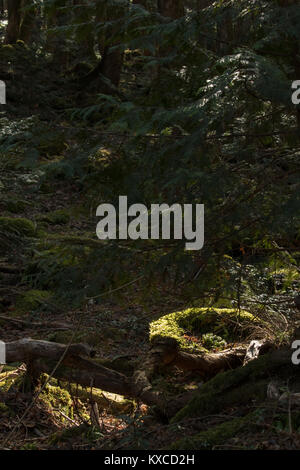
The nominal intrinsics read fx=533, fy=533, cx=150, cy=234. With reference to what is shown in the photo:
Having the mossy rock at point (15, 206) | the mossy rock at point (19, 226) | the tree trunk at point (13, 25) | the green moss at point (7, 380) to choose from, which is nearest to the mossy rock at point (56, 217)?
the mossy rock at point (15, 206)

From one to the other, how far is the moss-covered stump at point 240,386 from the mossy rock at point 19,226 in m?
6.12

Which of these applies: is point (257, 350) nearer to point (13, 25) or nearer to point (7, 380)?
point (7, 380)

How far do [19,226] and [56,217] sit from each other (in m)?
1.52

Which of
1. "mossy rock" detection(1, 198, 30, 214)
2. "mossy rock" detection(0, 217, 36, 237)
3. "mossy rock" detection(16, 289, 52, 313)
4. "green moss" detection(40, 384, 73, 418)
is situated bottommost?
Answer: "green moss" detection(40, 384, 73, 418)

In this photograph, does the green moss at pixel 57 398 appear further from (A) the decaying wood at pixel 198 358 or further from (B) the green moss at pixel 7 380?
(A) the decaying wood at pixel 198 358

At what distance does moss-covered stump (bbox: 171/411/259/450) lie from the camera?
367cm

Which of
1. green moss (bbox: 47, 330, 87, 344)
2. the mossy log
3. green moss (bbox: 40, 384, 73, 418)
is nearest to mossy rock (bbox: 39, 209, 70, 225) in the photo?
green moss (bbox: 47, 330, 87, 344)

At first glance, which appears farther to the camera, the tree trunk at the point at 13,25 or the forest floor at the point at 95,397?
the tree trunk at the point at 13,25

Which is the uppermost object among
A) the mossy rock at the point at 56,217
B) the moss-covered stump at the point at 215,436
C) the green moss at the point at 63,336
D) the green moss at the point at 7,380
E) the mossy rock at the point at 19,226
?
the mossy rock at the point at 56,217

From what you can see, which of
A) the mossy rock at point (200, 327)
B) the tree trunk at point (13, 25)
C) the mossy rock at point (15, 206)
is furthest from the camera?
the tree trunk at point (13, 25)

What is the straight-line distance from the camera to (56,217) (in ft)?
39.1

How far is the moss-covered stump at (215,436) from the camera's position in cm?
367

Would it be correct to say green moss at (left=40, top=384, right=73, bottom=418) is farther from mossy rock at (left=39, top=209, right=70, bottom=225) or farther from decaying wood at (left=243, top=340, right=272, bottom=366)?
mossy rock at (left=39, top=209, right=70, bottom=225)

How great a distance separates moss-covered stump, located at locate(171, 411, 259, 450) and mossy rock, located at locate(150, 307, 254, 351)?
2854 millimetres
